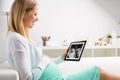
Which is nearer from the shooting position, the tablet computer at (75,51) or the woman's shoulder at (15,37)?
the woman's shoulder at (15,37)

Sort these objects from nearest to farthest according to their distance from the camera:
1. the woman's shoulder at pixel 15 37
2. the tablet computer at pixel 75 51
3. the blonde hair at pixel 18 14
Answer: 1. the woman's shoulder at pixel 15 37
2. the blonde hair at pixel 18 14
3. the tablet computer at pixel 75 51

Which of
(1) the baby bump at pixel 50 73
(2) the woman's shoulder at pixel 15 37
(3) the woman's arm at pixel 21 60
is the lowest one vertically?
(1) the baby bump at pixel 50 73

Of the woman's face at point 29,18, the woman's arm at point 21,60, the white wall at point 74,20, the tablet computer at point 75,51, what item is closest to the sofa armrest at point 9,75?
the woman's arm at point 21,60

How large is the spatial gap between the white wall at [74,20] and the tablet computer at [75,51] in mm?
1515

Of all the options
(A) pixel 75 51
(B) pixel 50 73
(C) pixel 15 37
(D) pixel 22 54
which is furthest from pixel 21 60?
(A) pixel 75 51

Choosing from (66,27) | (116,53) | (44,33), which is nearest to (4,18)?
(44,33)

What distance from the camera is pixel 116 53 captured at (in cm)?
369

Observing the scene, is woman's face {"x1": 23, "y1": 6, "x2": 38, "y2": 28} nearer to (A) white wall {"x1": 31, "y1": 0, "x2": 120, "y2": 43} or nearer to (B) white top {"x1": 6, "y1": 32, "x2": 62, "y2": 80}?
(B) white top {"x1": 6, "y1": 32, "x2": 62, "y2": 80}

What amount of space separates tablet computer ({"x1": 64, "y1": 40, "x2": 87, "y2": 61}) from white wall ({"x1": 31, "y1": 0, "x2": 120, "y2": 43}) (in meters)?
1.51

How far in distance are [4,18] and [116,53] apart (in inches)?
67.0

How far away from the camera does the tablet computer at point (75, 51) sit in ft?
7.00

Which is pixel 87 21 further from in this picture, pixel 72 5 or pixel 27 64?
pixel 27 64

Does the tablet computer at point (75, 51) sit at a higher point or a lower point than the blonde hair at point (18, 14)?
lower

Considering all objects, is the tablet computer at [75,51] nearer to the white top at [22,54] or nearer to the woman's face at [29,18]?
the white top at [22,54]
